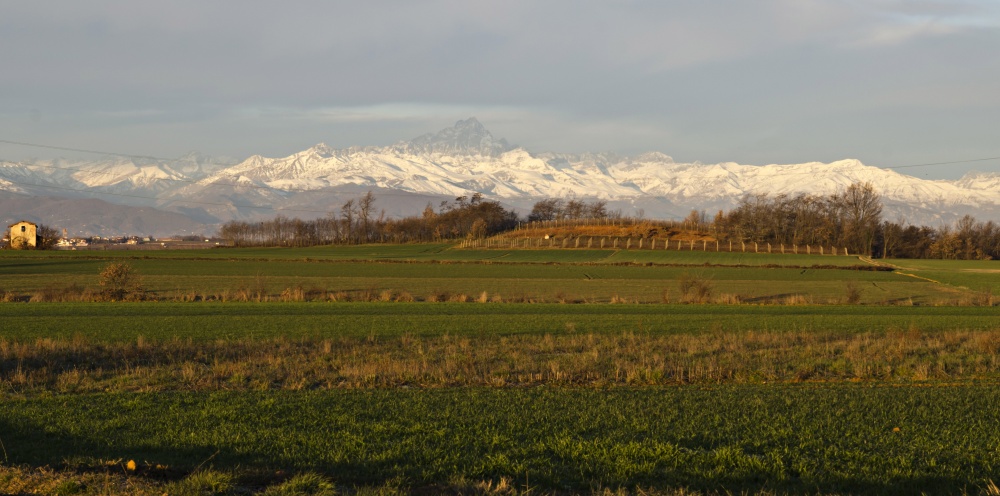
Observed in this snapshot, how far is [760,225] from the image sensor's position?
12838 cm

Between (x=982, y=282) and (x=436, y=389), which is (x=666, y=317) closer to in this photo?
(x=436, y=389)

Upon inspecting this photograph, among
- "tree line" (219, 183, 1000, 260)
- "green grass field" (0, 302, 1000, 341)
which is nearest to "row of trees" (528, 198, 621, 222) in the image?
"tree line" (219, 183, 1000, 260)

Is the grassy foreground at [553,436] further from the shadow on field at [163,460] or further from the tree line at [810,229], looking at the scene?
the tree line at [810,229]

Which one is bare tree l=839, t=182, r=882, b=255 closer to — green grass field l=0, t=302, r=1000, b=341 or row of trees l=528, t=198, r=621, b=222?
row of trees l=528, t=198, r=621, b=222

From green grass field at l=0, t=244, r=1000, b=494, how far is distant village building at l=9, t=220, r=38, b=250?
93.5 meters

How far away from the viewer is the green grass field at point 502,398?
10930mm

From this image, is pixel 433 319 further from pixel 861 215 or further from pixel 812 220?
pixel 812 220

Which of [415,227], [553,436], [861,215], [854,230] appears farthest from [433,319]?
[415,227]

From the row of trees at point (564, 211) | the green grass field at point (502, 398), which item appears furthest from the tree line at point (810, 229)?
the green grass field at point (502, 398)

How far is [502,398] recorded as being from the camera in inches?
649

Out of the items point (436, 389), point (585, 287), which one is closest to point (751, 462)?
point (436, 389)

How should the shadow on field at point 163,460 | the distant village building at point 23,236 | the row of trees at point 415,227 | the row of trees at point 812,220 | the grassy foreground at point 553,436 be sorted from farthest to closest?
1. the row of trees at point 415,227
2. the row of trees at point 812,220
3. the distant village building at point 23,236
4. the grassy foreground at point 553,436
5. the shadow on field at point 163,460

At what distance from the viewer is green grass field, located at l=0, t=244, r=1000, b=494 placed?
10.9 metres

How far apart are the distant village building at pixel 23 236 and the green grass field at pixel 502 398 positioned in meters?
93.5
